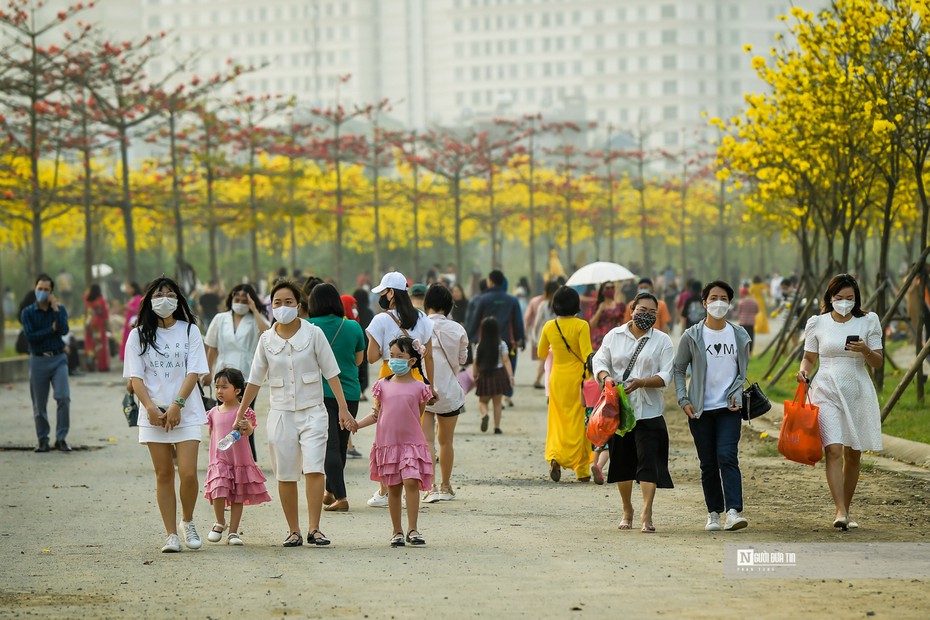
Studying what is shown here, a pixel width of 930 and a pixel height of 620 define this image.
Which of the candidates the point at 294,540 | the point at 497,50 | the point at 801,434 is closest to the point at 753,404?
the point at 801,434

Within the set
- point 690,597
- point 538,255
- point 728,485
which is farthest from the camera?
point 538,255

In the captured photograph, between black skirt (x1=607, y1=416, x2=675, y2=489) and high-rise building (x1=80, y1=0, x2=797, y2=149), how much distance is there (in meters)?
151

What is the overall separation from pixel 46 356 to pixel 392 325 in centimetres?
563

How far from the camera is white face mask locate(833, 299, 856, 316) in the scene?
9.89 metres

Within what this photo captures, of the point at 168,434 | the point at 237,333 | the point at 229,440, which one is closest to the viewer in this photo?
the point at 168,434

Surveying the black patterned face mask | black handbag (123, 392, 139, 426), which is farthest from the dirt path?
the black patterned face mask

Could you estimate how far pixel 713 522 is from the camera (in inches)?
381

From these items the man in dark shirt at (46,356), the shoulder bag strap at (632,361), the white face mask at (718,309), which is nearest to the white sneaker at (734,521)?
the shoulder bag strap at (632,361)

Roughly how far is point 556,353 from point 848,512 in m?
3.09

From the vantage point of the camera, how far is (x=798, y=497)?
1118 cm

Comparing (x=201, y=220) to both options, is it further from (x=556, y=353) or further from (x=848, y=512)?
(x=848, y=512)

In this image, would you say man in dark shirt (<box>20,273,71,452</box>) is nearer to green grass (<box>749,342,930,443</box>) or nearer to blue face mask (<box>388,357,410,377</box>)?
blue face mask (<box>388,357,410,377</box>)

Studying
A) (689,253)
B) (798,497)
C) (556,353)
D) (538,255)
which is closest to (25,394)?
(556,353)

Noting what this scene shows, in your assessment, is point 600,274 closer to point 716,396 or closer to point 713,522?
point 716,396
